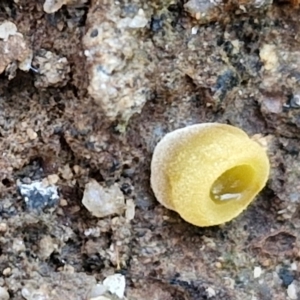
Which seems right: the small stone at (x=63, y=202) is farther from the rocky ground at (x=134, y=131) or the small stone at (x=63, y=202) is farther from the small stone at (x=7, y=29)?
the small stone at (x=7, y=29)

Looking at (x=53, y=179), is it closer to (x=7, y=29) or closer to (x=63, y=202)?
(x=63, y=202)

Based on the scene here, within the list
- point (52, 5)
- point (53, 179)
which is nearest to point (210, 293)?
point (53, 179)

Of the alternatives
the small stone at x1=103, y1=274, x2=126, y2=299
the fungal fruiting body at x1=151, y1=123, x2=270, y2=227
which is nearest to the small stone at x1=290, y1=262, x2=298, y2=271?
the fungal fruiting body at x1=151, y1=123, x2=270, y2=227

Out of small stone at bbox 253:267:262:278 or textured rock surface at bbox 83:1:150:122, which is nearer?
textured rock surface at bbox 83:1:150:122

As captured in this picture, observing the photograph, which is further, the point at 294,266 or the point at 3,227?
the point at 294,266

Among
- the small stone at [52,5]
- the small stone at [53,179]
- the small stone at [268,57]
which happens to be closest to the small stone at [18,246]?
the small stone at [53,179]

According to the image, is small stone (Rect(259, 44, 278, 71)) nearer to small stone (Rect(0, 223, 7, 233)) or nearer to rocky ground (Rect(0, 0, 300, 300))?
rocky ground (Rect(0, 0, 300, 300))
